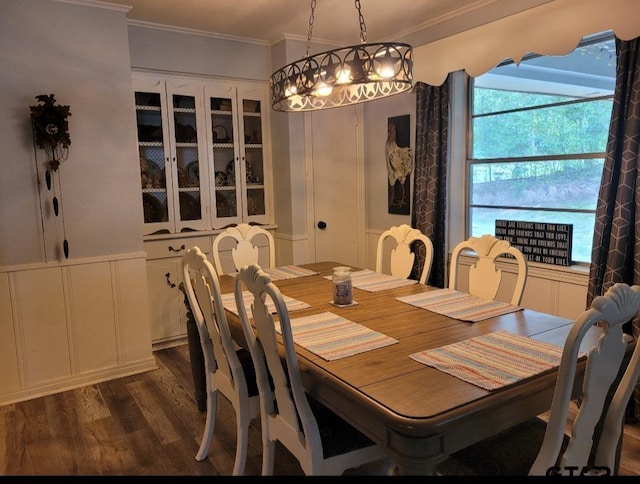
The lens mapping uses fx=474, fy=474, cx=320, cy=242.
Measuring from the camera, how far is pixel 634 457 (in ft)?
7.41

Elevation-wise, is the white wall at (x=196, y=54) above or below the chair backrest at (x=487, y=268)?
above

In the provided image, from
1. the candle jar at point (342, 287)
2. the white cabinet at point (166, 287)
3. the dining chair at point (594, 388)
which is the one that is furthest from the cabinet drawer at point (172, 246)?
the dining chair at point (594, 388)

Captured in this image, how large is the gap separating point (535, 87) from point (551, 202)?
80 cm

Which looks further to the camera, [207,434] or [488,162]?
[488,162]

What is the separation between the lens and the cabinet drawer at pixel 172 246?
3.69m

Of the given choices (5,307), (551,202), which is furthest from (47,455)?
(551,202)

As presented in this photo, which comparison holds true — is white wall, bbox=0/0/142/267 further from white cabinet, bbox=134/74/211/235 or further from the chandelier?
the chandelier

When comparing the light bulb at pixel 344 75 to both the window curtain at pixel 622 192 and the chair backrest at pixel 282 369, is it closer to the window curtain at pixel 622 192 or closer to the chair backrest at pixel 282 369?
the chair backrest at pixel 282 369

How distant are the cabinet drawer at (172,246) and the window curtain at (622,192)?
2.80 meters

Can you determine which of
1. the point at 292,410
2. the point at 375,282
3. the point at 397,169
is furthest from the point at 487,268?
the point at 397,169

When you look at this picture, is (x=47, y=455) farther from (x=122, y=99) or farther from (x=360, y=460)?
(x=122, y=99)

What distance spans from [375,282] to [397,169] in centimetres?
171

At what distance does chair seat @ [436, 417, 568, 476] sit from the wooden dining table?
0.17 meters

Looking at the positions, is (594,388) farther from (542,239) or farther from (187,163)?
(187,163)
